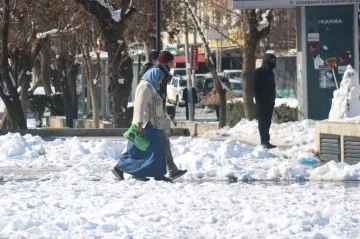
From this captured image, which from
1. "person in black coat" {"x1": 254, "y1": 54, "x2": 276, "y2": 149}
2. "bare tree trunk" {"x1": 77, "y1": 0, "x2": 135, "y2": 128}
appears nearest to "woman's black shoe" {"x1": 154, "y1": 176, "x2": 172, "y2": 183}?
"person in black coat" {"x1": 254, "y1": 54, "x2": 276, "y2": 149}

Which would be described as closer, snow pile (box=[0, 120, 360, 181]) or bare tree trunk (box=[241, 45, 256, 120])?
snow pile (box=[0, 120, 360, 181])

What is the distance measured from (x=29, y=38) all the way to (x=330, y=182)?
1753 centimetres

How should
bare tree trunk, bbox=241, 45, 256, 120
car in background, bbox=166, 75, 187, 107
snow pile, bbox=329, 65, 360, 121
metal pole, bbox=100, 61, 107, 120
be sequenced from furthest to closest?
1. car in background, bbox=166, 75, 187, 107
2. metal pole, bbox=100, 61, 107, 120
3. bare tree trunk, bbox=241, 45, 256, 120
4. snow pile, bbox=329, 65, 360, 121

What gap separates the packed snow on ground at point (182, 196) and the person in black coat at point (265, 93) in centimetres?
91

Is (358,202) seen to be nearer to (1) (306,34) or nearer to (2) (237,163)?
(2) (237,163)

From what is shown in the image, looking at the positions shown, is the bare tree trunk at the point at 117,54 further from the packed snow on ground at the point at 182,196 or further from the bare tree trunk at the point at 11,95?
the packed snow on ground at the point at 182,196

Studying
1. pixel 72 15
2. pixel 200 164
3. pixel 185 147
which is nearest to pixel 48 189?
pixel 200 164

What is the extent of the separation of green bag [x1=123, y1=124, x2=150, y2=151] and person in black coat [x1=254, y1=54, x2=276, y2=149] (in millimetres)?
5881

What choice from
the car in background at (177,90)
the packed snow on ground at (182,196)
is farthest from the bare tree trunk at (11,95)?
the car in background at (177,90)

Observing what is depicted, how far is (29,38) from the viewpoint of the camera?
2903 cm

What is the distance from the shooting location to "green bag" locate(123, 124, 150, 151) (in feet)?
41.5

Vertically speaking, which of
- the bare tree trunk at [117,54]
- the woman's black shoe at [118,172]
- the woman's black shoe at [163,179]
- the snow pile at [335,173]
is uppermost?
the bare tree trunk at [117,54]

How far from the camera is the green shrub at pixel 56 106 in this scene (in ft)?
141

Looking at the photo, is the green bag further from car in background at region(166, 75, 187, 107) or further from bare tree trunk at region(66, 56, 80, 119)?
car in background at region(166, 75, 187, 107)
